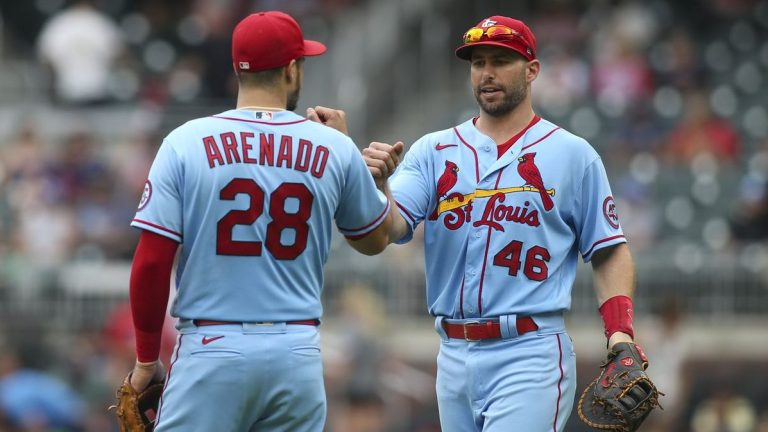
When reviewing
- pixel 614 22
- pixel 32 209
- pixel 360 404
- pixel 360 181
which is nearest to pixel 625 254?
pixel 360 181

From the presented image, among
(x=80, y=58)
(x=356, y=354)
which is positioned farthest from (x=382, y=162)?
(x=80, y=58)

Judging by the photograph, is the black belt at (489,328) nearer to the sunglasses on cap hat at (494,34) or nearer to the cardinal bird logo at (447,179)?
the cardinal bird logo at (447,179)

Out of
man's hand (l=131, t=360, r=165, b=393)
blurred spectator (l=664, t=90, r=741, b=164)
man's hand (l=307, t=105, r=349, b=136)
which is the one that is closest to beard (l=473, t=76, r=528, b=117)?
man's hand (l=307, t=105, r=349, b=136)

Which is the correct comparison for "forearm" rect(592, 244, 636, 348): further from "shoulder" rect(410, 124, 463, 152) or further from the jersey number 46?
"shoulder" rect(410, 124, 463, 152)

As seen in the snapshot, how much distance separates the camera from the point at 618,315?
6160mm

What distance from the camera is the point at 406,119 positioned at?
685 inches

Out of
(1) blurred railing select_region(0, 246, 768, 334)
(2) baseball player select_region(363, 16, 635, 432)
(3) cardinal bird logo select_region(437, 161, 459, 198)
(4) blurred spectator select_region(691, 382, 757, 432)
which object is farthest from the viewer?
(1) blurred railing select_region(0, 246, 768, 334)

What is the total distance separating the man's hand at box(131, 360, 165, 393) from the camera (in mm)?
5605

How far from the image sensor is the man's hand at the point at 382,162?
6070 millimetres

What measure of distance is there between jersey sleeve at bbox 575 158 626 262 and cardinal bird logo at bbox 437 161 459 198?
0.53m

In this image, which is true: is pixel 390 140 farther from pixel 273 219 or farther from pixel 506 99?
pixel 273 219

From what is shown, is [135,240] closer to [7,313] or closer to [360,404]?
[7,313]

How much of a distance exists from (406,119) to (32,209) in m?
5.04

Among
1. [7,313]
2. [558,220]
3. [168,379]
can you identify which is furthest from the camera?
[7,313]
